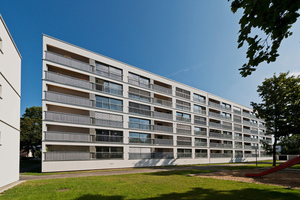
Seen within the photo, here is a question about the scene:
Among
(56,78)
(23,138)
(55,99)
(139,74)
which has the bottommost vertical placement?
(23,138)

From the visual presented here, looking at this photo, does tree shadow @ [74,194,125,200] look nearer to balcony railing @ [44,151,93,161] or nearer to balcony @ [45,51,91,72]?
balcony railing @ [44,151,93,161]

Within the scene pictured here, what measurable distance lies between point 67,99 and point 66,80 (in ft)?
7.99

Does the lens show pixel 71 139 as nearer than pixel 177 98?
Yes

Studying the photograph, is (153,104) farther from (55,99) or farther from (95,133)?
(55,99)

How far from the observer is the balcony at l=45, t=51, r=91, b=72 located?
2556cm

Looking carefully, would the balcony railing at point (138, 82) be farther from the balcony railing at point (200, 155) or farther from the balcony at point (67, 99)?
the balcony railing at point (200, 155)

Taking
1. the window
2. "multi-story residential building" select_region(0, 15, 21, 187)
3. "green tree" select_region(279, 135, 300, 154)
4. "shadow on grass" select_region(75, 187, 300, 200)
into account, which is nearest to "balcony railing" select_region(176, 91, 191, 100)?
the window

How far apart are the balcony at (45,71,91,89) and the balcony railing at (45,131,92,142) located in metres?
6.24

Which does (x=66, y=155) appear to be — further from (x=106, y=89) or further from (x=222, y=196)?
(x=222, y=196)

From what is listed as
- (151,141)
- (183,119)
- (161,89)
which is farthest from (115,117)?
(183,119)

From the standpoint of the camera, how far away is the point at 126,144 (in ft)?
103

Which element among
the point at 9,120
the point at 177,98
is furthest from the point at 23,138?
the point at 9,120

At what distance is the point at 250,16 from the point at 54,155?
24.0 m

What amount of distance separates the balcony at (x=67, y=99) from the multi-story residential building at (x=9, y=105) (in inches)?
310
